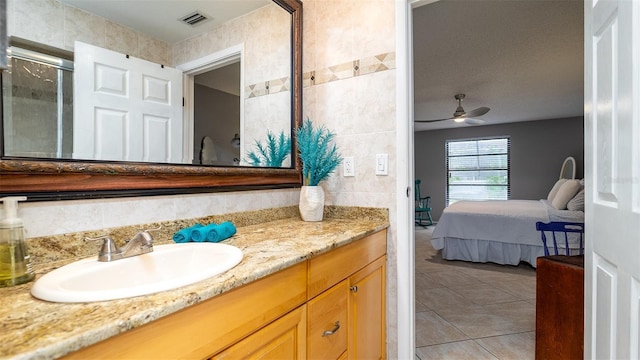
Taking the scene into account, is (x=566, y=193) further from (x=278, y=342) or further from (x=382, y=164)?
(x=278, y=342)

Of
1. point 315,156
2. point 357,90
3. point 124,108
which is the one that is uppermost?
point 357,90

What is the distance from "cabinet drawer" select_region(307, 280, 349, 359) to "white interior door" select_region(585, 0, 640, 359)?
84cm

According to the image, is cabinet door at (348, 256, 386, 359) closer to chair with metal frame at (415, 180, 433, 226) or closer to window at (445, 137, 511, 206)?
chair with metal frame at (415, 180, 433, 226)

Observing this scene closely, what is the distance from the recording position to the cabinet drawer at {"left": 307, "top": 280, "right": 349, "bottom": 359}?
1017mm

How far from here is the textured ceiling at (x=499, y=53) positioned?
2.32m

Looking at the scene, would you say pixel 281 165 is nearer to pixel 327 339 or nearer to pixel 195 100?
pixel 195 100

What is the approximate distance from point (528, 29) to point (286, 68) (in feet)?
7.18

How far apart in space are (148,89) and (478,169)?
7093mm

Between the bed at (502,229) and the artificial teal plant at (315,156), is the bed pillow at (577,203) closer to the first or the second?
the bed at (502,229)

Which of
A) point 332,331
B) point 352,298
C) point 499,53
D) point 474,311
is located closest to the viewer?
point 332,331

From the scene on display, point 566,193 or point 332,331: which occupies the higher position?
point 566,193

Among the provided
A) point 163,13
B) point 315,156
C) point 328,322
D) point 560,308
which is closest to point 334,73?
point 315,156

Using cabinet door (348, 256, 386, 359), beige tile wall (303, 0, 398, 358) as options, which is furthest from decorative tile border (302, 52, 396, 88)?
cabinet door (348, 256, 386, 359)

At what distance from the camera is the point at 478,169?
6.87 metres
